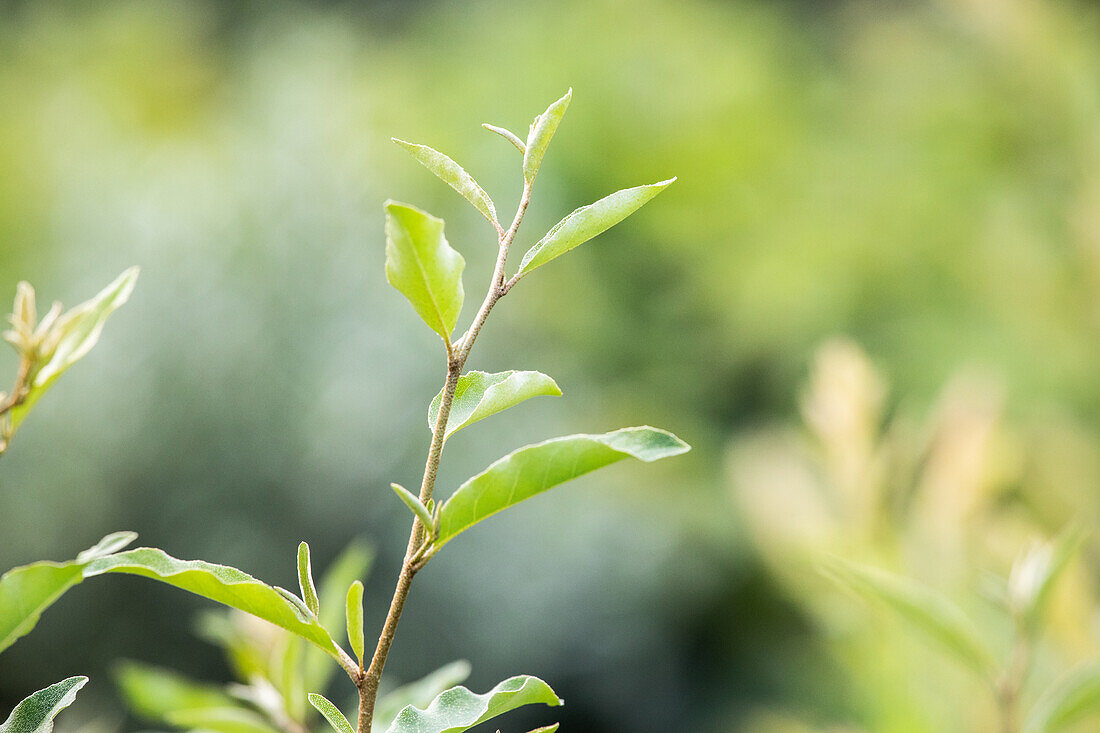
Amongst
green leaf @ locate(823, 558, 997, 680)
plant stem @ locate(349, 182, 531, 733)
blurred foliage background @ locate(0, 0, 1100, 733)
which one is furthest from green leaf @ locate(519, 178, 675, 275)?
blurred foliage background @ locate(0, 0, 1100, 733)

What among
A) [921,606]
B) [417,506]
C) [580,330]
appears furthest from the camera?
[580,330]

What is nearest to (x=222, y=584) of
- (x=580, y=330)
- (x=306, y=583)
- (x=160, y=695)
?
(x=306, y=583)

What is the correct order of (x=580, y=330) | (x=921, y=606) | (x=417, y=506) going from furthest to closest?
(x=580, y=330), (x=921, y=606), (x=417, y=506)

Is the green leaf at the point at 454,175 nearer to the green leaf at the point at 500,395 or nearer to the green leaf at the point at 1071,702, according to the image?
the green leaf at the point at 500,395

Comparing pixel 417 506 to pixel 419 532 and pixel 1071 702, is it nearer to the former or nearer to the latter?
pixel 419 532

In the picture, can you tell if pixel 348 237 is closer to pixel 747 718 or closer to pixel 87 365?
pixel 87 365

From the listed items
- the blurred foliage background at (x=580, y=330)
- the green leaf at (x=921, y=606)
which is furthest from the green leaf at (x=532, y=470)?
the blurred foliage background at (x=580, y=330)

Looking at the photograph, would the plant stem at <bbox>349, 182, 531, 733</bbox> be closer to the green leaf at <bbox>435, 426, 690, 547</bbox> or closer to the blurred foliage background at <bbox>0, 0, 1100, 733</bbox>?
the green leaf at <bbox>435, 426, 690, 547</bbox>
